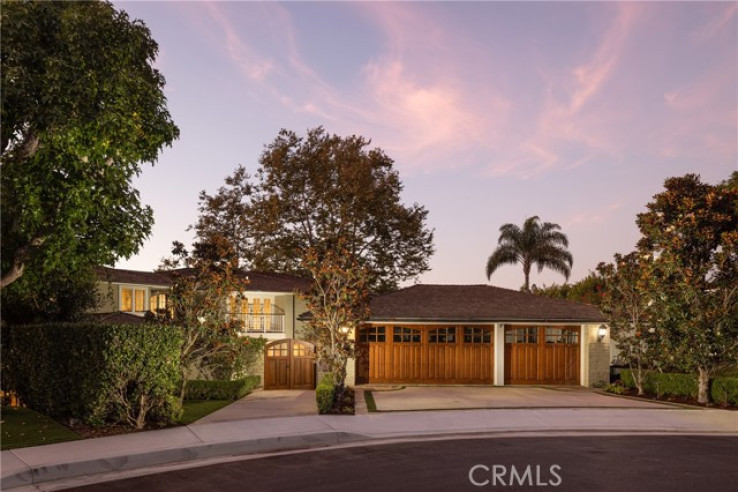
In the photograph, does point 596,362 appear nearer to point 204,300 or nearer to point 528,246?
point 204,300

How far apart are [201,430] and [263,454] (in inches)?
95.1

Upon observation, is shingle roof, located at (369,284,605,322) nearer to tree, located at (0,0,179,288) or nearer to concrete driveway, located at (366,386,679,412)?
concrete driveway, located at (366,386,679,412)

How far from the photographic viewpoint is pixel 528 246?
148 ft

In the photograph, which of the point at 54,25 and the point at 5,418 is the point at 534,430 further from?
the point at 54,25

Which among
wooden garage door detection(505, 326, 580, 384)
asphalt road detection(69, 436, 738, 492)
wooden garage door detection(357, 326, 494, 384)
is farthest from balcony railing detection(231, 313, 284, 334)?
asphalt road detection(69, 436, 738, 492)

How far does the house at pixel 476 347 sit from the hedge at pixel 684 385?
2.46 m

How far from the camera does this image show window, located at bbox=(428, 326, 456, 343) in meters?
25.3

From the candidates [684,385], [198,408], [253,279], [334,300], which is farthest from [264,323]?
[684,385]

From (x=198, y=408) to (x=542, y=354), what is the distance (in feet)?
44.3

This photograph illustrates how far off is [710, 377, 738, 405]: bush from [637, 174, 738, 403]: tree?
30 cm

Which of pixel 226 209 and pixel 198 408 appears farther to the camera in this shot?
pixel 226 209

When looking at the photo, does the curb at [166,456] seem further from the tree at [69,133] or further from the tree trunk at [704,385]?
the tree trunk at [704,385]

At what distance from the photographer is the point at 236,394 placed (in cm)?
2197

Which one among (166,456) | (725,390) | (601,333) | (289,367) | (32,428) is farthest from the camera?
(289,367)
